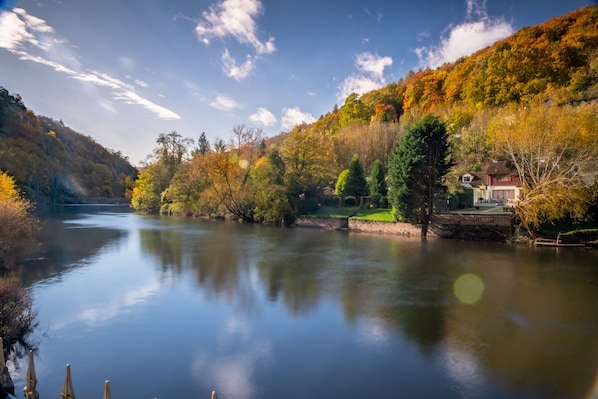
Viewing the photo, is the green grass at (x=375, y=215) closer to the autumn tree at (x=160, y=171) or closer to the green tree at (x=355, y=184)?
the green tree at (x=355, y=184)

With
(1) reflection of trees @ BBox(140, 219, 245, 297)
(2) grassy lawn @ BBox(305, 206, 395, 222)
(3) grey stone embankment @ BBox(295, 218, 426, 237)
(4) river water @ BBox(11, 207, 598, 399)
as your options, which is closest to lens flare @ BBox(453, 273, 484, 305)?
(4) river water @ BBox(11, 207, 598, 399)

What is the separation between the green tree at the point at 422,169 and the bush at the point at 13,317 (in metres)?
26.6

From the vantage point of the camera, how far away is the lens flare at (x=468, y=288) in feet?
46.6

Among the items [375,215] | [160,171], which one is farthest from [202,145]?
[375,215]

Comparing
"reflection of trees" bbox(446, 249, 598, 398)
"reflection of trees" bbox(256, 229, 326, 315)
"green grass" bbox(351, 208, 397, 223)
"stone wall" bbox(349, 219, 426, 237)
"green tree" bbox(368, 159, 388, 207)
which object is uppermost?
"green tree" bbox(368, 159, 388, 207)

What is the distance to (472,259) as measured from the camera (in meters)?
21.6

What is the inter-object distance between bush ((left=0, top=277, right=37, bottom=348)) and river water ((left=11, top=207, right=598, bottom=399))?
1.65 feet

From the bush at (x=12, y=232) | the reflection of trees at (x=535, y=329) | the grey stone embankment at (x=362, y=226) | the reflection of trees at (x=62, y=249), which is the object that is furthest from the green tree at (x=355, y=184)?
the bush at (x=12, y=232)

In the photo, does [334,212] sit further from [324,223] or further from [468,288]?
[468,288]

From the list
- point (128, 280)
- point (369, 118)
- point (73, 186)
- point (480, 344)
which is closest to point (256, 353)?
point (480, 344)

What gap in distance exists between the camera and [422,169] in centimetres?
3150

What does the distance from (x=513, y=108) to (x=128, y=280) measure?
4899 cm

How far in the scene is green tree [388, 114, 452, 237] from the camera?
3114cm

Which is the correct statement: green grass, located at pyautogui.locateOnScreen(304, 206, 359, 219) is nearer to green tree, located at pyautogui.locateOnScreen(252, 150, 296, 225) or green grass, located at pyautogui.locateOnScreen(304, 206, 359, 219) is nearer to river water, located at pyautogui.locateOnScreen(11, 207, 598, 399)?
green tree, located at pyautogui.locateOnScreen(252, 150, 296, 225)
